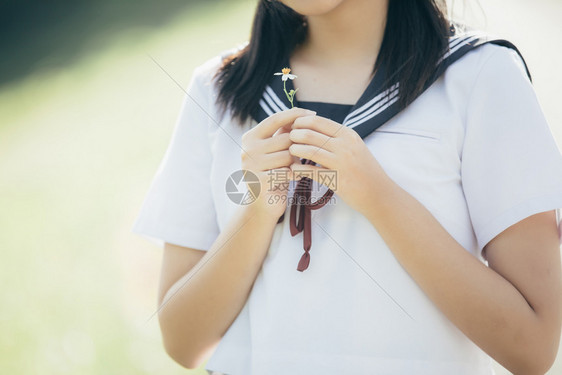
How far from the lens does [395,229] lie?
99 centimetres

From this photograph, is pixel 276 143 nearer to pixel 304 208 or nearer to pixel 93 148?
pixel 304 208

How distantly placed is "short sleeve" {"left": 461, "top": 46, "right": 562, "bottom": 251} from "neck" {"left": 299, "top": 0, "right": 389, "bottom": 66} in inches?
9.9

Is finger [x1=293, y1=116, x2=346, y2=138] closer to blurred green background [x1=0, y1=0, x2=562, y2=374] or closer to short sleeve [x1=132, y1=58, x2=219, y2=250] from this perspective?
short sleeve [x1=132, y1=58, x2=219, y2=250]

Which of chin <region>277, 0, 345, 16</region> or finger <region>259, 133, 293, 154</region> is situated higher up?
chin <region>277, 0, 345, 16</region>

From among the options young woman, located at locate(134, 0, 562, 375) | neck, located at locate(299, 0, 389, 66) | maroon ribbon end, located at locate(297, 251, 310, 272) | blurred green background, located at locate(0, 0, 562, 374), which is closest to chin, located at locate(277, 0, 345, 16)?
young woman, located at locate(134, 0, 562, 375)

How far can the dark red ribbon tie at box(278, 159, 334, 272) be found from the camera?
1.02m

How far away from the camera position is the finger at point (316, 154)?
97cm

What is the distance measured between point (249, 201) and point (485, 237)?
0.40m

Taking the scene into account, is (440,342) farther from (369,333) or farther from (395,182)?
(395,182)

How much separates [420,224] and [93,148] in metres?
2.67

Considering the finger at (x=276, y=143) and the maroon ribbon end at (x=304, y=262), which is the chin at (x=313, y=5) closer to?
the finger at (x=276, y=143)

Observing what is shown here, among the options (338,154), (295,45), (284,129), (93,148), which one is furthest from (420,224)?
(93,148)

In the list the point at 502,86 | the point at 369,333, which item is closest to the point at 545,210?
the point at 502,86

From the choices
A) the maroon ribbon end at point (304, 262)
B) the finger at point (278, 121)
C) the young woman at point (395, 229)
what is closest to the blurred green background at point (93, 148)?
the young woman at point (395, 229)
